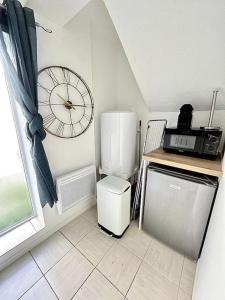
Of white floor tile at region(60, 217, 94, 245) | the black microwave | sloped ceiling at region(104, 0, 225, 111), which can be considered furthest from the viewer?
white floor tile at region(60, 217, 94, 245)

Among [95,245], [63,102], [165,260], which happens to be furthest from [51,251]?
[63,102]

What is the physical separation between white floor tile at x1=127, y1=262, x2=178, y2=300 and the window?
1210mm

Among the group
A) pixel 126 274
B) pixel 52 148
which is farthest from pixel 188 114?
pixel 126 274

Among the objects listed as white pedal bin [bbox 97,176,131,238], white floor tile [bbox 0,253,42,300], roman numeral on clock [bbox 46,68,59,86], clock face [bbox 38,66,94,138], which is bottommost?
white floor tile [bbox 0,253,42,300]

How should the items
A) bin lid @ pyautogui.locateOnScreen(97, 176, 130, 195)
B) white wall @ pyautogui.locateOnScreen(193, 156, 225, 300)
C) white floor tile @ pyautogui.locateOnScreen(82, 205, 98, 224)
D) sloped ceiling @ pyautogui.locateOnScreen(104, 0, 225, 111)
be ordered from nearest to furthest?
white wall @ pyautogui.locateOnScreen(193, 156, 225, 300) → sloped ceiling @ pyautogui.locateOnScreen(104, 0, 225, 111) → bin lid @ pyautogui.locateOnScreen(97, 176, 130, 195) → white floor tile @ pyautogui.locateOnScreen(82, 205, 98, 224)

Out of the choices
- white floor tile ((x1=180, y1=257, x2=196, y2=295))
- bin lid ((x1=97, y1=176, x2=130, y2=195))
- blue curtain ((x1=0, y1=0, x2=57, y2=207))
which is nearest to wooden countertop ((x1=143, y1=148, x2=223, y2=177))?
bin lid ((x1=97, y1=176, x2=130, y2=195))

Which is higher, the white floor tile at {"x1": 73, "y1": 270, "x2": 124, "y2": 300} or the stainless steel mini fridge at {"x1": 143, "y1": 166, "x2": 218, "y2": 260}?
the stainless steel mini fridge at {"x1": 143, "y1": 166, "x2": 218, "y2": 260}

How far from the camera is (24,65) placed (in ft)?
3.06

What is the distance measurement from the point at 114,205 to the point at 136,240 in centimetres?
47

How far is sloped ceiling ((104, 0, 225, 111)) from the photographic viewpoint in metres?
0.84

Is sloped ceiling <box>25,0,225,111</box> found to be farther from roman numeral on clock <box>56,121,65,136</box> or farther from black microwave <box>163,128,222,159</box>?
roman numeral on clock <box>56,121,65,136</box>

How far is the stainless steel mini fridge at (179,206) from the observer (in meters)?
1.03

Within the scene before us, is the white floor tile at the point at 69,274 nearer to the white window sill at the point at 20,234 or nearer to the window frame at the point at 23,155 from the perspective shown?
the white window sill at the point at 20,234

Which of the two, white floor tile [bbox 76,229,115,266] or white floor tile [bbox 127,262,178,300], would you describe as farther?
white floor tile [bbox 76,229,115,266]
